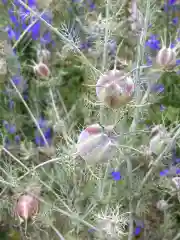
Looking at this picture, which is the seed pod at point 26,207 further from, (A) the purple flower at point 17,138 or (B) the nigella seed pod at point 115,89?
(A) the purple flower at point 17,138

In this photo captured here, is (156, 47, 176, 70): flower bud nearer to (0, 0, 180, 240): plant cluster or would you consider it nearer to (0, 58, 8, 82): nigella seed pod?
(0, 0, 180, 240): plant cluster

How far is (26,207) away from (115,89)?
11.1 inches

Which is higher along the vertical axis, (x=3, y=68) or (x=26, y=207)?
(x=3, y=68)

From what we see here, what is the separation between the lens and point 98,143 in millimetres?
558

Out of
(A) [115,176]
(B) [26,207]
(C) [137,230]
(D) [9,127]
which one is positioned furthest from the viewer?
(D) [9,127]

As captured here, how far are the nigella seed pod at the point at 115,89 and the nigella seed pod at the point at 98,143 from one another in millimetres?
46

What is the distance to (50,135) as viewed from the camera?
1257 millimetres

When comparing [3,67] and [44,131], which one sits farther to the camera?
[44,131]

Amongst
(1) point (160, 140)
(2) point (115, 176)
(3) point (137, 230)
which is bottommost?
(3) point (137, 230)

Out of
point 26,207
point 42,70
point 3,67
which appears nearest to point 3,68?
point 3,67

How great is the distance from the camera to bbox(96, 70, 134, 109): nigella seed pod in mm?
531

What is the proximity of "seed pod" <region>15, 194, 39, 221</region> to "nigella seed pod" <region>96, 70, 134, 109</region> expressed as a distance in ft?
0.83

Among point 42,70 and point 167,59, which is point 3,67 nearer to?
point 42,70

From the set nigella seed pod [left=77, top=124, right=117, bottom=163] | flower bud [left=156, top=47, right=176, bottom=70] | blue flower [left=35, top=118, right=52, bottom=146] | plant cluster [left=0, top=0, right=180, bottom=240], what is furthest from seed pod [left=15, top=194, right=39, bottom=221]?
blue flower [left=35, top=118, right=52, bottom=146]
